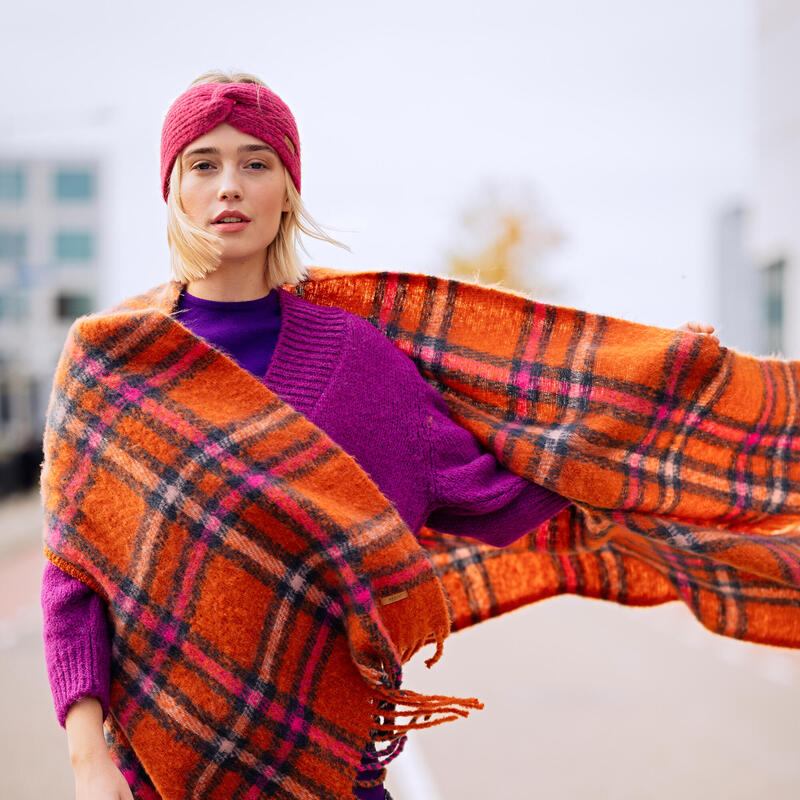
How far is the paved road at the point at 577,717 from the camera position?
23.5 feet

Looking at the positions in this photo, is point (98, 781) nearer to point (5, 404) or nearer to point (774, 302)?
point (774, 302)

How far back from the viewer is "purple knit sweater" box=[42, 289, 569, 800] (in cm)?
194

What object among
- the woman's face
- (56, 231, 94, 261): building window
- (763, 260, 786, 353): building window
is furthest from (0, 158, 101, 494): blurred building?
the woman's face

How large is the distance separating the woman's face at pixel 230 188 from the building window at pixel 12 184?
4116 centimetres

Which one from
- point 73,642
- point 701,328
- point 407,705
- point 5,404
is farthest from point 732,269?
point 73,642

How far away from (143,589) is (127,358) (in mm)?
419

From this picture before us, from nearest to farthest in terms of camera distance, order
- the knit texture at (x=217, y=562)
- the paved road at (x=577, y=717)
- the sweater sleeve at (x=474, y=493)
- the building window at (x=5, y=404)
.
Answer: the knit texture at (x=217, y=562) → the sweater sleeve at (x=474, y=493) → the paved road at (x=577, y=717) → the building window at (x=5, y=404)

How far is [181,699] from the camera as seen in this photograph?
5.78 feet

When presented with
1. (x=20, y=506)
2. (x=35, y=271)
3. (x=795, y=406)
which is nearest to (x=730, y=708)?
(x=795, y=406)

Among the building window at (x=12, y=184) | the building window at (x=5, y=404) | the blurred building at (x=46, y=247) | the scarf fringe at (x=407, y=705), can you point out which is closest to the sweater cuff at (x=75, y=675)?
the scarf fringe at (x=407, y=705)

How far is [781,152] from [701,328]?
47.7 feet

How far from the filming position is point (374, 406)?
1.98 m

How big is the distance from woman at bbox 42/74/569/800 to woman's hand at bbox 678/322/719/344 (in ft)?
1.80

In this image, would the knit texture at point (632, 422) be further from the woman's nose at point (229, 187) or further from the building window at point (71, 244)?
the building window at point (71, 244)
